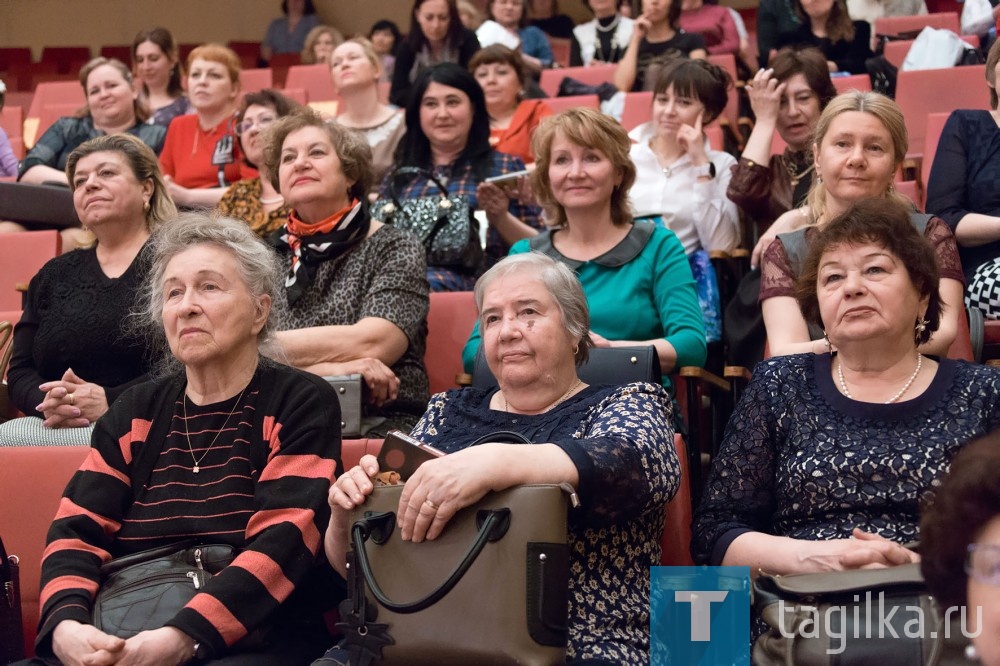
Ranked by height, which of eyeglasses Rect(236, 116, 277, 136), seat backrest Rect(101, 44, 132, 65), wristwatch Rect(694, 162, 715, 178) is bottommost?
wristwatch Rect(694, 162, 715, 178)

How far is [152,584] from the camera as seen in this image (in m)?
1.88

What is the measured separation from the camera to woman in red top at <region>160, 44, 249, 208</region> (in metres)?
4.39

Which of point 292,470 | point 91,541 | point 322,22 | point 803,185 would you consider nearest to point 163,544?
point 91,541

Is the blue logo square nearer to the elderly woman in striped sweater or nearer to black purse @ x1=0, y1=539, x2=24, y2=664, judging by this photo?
the elderly woman in striped sweater

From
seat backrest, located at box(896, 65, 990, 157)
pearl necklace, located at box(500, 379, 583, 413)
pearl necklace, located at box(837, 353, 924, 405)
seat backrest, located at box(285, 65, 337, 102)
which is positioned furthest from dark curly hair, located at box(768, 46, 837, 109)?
seat backrest, located at box(285, 65, 337, 102)

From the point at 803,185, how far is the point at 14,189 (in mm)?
2549

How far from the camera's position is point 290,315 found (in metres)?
2.78

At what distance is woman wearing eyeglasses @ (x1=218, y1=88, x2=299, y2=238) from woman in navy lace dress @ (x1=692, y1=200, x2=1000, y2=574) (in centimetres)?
160

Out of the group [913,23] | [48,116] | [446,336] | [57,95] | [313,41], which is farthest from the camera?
[313,41]

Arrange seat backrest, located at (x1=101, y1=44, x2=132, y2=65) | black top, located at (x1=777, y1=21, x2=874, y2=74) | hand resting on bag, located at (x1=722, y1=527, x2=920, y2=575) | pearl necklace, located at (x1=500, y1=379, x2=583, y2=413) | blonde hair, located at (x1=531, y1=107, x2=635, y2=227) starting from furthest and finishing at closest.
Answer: seat backrest, located at (x1=101, y1=44, x2=132, y2=65), black top, located at (x1=777, y1=21, x2=874, y2=74), blonde hair, located at (x1=531, y1=107, x2=635, y2=227), pearl necklace, located at (x1=500, y1=379, x2=583, y2=413), hand resting on bag, located at (x1=722, y1=527, x2=920, y2=575)

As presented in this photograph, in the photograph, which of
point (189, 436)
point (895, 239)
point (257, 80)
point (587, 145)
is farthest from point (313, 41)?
point (895, 239)

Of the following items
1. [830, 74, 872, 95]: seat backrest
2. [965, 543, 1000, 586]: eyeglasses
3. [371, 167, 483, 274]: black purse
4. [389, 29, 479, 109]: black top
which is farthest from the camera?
[389, 29, 479, 109]: black top

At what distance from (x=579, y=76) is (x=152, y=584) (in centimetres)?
432

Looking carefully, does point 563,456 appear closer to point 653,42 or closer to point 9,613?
point 9,613
